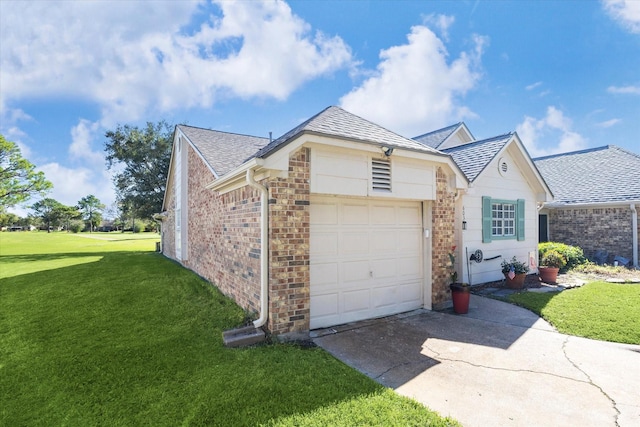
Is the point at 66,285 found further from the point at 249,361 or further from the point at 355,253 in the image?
the point at 355,253

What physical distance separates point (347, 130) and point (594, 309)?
6862 mm

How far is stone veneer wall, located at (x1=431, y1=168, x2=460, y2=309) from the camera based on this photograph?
22.7 feet

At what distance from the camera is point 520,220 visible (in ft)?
34.9

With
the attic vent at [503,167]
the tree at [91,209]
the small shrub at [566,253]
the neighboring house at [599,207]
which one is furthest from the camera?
the tree at [91,209]

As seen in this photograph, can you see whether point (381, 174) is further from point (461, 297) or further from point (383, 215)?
point (461, 297)

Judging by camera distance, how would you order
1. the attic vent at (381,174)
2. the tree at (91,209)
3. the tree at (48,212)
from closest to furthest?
the attic vent at (381,174) → the tree at (48,212) → the tree at (91,209)

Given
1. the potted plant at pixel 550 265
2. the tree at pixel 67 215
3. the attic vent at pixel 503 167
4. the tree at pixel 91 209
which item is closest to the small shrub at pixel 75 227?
the tree at pixel 67 215

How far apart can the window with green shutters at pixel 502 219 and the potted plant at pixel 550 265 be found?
1.28 meters

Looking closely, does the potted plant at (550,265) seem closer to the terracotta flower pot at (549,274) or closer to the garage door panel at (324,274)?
the terracotta flower pot at (549,274)

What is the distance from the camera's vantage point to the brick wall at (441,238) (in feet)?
22.7

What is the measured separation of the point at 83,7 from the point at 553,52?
1600 cm

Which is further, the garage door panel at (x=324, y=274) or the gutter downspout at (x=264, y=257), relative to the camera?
the garage door panel at (x=324, y=274)

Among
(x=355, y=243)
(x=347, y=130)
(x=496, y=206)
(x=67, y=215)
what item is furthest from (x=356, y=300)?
(x=67, y=215)

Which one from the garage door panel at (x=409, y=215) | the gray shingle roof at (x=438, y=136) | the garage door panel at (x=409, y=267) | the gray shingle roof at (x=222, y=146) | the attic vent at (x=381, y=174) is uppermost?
the gray shingle roof at (x=438, y=136)
